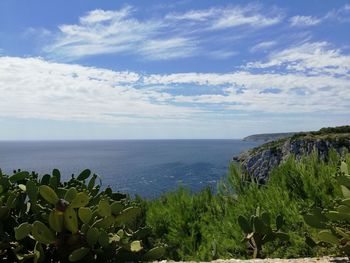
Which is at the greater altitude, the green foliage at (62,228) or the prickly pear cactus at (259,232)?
the green foliage at (62,228)

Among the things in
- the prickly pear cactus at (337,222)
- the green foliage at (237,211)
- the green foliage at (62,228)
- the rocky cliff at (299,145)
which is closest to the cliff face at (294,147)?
the rocky cliff at (299,145)

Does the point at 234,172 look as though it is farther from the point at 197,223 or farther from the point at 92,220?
the point at 92,220

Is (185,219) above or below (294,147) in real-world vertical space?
above

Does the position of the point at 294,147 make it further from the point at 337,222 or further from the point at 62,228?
the point at 62,228

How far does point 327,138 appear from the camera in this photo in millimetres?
67438

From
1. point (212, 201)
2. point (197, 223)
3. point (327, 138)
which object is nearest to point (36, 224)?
point (197, 223)

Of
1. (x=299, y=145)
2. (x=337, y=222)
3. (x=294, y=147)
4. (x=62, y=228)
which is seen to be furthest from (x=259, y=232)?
(x=294, y=147)

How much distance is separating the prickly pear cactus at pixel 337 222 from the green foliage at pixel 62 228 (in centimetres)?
193

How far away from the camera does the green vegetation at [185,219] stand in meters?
4.19

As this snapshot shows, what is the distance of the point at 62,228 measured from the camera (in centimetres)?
418

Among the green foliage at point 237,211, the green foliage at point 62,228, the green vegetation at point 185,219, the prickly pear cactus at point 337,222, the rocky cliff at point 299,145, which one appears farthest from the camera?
the rocky cliff at point 299,145

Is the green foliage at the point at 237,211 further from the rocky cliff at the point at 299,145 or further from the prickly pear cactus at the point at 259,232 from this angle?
the rocky cliff at the point at 299,145

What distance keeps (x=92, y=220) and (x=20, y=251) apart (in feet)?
2.56

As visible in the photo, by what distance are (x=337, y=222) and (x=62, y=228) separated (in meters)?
3.42
